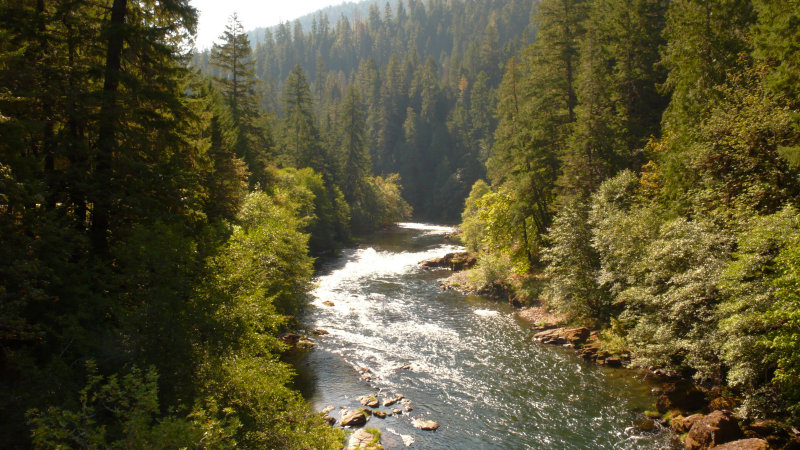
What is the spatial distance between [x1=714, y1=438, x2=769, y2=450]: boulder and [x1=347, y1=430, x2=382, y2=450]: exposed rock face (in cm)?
1014

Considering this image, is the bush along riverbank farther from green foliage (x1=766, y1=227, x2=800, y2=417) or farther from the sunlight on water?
the sunlight on water

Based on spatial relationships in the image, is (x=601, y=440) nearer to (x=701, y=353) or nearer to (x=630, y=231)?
(x=701, y=353)

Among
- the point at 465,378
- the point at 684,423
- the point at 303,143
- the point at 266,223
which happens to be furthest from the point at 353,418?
the point at 303,143

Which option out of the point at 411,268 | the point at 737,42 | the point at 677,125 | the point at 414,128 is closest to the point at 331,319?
the point at 411,268

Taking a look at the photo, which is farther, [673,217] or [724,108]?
[673,217]

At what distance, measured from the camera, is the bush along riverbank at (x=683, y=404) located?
12.4 m

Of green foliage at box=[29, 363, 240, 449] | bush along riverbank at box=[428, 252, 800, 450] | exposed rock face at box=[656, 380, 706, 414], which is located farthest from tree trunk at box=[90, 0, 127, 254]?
exposed rock face at box=[656, 380, 706, 414]

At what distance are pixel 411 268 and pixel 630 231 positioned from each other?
23128 mm

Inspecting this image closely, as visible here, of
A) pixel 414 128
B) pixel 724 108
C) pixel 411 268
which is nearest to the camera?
pixel 724 108

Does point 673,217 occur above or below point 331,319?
above

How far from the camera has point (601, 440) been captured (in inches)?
566

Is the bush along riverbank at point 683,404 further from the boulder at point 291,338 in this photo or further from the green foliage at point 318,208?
the green foliage at point 318,208

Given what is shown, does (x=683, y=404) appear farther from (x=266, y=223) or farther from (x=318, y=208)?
(x=318, y=208)

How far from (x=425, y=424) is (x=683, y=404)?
362 inches
